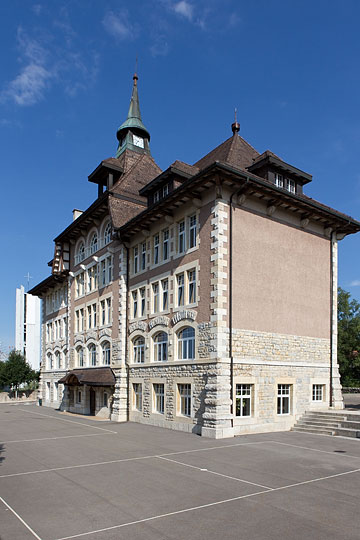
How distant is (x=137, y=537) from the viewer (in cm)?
698

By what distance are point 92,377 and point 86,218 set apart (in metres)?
10.4

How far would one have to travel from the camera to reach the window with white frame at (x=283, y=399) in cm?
2080

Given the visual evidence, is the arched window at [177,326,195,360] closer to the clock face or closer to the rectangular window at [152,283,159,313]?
the rectangular window at [152,283,159,313]

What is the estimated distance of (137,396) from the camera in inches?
996

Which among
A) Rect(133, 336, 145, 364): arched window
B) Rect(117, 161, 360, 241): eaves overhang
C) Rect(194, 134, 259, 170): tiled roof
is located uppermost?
Rect(194, 134, 259, 170): tiled roof

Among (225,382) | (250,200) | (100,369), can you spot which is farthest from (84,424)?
(250,200)

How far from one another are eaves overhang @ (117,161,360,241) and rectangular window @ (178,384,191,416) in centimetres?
807

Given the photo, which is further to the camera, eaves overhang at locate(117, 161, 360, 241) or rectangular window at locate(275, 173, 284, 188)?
rectangular window at locate(275, 173, 284, 188)

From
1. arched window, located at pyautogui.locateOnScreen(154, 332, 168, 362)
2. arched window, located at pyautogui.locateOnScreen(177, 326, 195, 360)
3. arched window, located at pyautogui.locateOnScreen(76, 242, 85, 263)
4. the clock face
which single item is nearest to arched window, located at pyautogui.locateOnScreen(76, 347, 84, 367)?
arched window, located at pyautogui.locateOnScreen(76, 242, 85, 263)

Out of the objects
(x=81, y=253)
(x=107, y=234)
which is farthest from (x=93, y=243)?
(x=107, y=234)

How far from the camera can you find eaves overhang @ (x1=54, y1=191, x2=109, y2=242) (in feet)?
95.0

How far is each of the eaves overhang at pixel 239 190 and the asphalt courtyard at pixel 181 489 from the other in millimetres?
9972

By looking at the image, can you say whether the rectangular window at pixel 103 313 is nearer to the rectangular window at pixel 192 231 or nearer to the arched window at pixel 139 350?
the arched window at pixel 139 350

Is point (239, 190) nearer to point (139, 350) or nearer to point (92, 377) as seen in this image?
point (139, 350)
